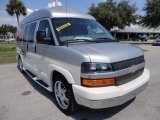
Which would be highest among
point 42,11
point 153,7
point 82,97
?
point 153,7

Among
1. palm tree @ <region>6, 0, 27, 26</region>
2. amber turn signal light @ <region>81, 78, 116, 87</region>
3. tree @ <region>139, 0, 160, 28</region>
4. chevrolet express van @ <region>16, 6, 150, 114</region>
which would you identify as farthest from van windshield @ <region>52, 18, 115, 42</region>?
palm tree @ <region>6, 0, 27, 26</region>

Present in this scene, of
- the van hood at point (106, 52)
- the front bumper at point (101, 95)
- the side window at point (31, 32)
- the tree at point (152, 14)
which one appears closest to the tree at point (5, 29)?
the tree at point (152, 14)

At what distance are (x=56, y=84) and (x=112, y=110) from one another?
1343 millimetres

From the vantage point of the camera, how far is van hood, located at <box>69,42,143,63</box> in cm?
394

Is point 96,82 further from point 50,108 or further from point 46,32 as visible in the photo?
point 46,32

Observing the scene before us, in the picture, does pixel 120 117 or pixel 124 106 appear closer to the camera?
pixel 120 117

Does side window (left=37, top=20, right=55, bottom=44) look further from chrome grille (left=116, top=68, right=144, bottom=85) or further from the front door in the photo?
chrome grille (left=116, top=68, right=144, bottom=85)

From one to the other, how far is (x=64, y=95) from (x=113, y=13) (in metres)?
43.9

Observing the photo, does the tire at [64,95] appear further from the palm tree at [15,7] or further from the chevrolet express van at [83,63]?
the palm tree at [15,7]

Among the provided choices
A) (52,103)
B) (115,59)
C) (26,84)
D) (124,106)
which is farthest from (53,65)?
(26,84)

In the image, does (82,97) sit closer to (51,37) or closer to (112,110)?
(112,110)

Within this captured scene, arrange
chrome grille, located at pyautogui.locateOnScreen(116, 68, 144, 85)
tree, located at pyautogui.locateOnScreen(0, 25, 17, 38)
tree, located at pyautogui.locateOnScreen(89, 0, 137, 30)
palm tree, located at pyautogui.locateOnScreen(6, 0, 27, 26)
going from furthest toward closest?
tree, located at pyautogui.locateOnScreen(0, 25, 17, 38), palm tree, located at pyautogui.locateOnScreen(6, 0, 27, 26), tree, located at pyautogui.locateOnScreen(89, 0, 137, 30), chrome grille, located at pyautogui.locateOnScreen(116, 68, 144, 85)

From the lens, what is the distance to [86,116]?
15.1 ft

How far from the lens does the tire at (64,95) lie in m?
4.41
